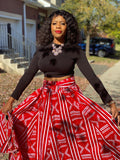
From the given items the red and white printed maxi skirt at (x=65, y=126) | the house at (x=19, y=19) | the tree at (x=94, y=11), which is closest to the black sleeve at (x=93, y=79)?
the red and white printed maxi skirt at (x=65, y=126)

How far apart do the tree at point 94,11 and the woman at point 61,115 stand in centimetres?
1229

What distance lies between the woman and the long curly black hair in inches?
0.4

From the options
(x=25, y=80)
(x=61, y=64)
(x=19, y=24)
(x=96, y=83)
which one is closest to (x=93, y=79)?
(x=96, y=83)

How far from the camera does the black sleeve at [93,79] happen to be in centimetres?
193

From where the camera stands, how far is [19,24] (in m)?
11.4

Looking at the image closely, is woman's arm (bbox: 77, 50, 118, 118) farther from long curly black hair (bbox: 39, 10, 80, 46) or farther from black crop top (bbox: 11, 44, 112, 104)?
long curly black hair (bbox: 39, 10, 80, 46)

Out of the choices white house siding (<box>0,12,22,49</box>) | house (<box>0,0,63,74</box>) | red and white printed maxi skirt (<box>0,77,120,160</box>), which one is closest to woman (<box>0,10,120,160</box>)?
red and white printed maxi skirt (<box>0,77,120,160</box>)

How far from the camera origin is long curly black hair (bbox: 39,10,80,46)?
6.81 feet

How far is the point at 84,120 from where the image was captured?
6.45ft

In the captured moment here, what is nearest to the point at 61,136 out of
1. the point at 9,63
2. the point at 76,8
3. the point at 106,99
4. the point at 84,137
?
the point at 84,137

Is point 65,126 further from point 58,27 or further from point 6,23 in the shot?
point 6,23

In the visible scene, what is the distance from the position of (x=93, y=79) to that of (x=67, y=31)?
1.99 feet

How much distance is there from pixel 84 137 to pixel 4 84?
206 inches

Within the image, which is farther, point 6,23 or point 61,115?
point 6,23
